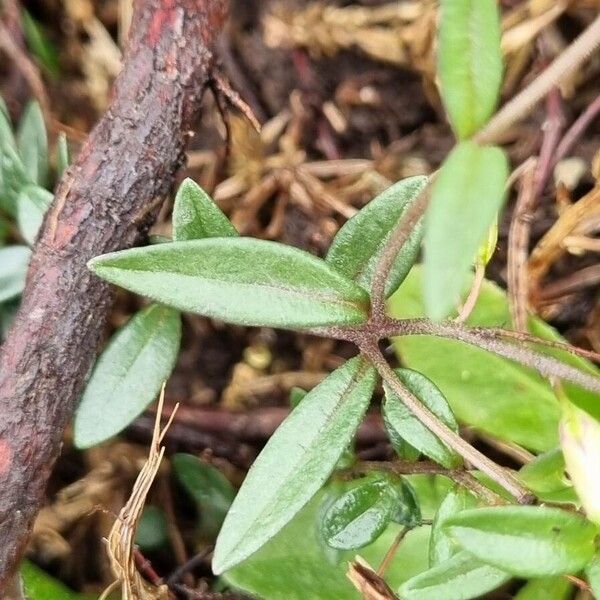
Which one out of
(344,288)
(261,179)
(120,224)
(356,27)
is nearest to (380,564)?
(344,288)

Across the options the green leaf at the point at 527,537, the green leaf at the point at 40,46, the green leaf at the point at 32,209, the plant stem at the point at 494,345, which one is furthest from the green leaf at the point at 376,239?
the green leaf at the point at 40,46

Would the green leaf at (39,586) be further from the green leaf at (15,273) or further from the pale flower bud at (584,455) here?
the pale flower bud at (584,455)

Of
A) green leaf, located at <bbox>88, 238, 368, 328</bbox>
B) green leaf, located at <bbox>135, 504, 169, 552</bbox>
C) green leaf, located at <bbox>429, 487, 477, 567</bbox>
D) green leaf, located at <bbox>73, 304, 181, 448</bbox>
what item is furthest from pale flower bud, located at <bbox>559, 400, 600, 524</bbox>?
green leaf, located at <bbox>135, 504, 169, 552</bbox>

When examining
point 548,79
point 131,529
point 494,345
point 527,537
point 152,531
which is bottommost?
point 152,531

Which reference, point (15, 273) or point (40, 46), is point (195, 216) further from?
point (40, 46)

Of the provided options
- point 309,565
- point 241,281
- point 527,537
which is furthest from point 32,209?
point 527,537

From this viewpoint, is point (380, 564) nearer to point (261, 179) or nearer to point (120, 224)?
point (120, 224)
